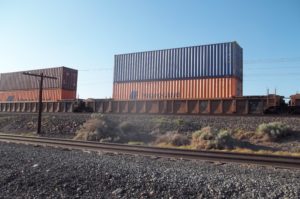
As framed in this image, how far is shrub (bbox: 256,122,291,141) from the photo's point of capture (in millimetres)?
15170

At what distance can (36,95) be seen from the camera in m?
34.5

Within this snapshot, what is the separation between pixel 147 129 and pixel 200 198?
14.9 metres

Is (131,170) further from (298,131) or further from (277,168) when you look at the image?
(298,131)

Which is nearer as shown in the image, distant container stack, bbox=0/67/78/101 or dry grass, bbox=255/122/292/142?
dry grass, bbox=255/122/292/142

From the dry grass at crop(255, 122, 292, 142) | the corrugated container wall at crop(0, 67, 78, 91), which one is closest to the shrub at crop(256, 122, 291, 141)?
the dry grass at crop(255, 122, 292, 142)

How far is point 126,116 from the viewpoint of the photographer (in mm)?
22406

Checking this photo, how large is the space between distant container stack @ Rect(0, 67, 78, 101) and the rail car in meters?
3.68

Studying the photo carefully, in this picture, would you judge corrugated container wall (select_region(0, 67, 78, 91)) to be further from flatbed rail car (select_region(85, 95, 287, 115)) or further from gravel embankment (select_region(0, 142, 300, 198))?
gravel embankment (select_region(0, 142, 300, 198))

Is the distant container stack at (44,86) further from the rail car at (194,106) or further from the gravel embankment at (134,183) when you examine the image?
the gravel embankment at (134,183)

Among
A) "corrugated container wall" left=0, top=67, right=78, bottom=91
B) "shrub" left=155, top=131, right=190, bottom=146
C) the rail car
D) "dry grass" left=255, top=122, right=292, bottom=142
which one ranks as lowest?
"shrub" left=155, top=131, right=190, bottom=146

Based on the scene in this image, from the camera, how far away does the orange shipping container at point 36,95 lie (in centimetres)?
3312

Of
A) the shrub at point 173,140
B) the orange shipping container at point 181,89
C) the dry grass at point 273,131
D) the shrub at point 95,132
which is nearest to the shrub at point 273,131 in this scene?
the dry grass at point 273,131

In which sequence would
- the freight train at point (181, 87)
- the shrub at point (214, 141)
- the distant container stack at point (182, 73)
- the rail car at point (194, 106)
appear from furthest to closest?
1. the distant container stack at point (182, 73)
2. the freight train at point (181, 87)
3. the rail car at point (194, 106)
4. the shrub at point (214, 141)

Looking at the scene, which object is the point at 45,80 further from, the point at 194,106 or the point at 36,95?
the point at 194,106
